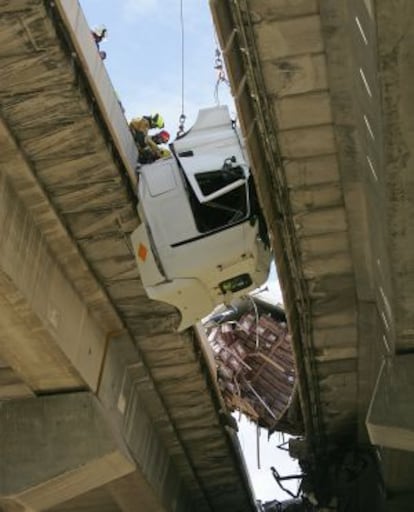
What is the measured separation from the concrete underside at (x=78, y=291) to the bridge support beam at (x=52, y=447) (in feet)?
0.22

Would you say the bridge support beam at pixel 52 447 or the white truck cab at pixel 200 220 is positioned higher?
the white truck cab at pixel 200 220

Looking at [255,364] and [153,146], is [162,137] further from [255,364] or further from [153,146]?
[255,364]

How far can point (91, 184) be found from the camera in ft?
37.2

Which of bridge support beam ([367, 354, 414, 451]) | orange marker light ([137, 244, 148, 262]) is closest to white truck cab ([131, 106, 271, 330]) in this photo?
orange marker light ([137, 244, 148, 262])

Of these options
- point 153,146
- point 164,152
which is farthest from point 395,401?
point 153,146

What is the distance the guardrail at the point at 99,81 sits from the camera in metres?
9.71

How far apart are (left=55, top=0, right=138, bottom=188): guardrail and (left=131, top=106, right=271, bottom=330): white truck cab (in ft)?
1.19

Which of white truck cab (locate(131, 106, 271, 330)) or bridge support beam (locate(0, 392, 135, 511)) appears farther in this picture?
bridge support beam (locate(0, 392, 135, 511))

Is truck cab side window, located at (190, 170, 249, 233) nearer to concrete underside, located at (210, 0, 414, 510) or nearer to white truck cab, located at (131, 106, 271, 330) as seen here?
white truck cab, located at (131, 106, 271, 330)

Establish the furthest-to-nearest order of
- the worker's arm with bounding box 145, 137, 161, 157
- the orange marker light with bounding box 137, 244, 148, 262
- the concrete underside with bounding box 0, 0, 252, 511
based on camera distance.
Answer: the worker's arm with bounding box 145, 137, 161, 157
the orange marker light with bounding box 137, 244, 148, 262
the concrete underside with bounding box 0, 0, 252, 511

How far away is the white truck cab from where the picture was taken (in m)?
11.1

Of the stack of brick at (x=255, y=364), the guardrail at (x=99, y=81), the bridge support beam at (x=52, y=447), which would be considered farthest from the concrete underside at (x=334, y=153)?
the bridge support beam at (x=52, y=447)

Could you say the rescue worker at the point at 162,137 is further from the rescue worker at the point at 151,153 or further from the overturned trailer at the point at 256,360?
the overturned trailer at the point at 256,360

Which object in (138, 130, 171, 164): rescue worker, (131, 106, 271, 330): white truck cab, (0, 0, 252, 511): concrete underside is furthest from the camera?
(138, 130, 171, 164): rescue worker
